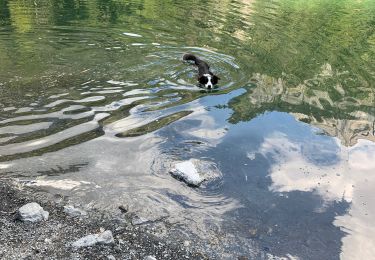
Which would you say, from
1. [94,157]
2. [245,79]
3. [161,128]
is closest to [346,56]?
[245,79]

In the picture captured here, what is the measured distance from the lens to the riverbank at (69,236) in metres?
5.17

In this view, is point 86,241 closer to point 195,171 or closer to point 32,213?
point 32,213

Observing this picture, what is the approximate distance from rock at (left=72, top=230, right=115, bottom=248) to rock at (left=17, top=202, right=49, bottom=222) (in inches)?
29.6

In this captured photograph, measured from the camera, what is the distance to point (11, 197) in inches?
Result: 246

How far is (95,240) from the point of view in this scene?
5348 millimetres

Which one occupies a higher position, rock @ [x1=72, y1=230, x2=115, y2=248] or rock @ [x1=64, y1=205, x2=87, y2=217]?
rock @ [x1=72, y1=230, x2=115, y2=248]

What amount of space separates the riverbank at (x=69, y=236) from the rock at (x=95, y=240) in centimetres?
4

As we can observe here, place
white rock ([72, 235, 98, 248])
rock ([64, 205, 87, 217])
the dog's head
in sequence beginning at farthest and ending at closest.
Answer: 1. the dog's head
2. rock ([64, 205, 87, 217])
3. white rock ([72, 235, 98, 248])

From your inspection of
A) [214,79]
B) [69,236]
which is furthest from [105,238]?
[214,79]

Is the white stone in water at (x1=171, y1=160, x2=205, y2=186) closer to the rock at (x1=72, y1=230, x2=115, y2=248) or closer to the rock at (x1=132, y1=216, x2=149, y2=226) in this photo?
the rock at (x1=132, y1=216, x2=149, y2=226)

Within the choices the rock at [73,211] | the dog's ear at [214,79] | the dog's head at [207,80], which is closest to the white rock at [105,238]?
the rock at [73,211]

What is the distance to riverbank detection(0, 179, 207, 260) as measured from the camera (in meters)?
5.17

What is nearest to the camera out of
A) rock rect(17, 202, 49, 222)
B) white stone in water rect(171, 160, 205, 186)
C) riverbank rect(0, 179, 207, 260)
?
riverbank rect(0, 179, 207, 260)

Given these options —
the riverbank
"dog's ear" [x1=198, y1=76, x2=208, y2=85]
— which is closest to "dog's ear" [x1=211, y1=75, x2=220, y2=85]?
"dog's ear" [x1=198, y1=76, x2=208, y2=85]
